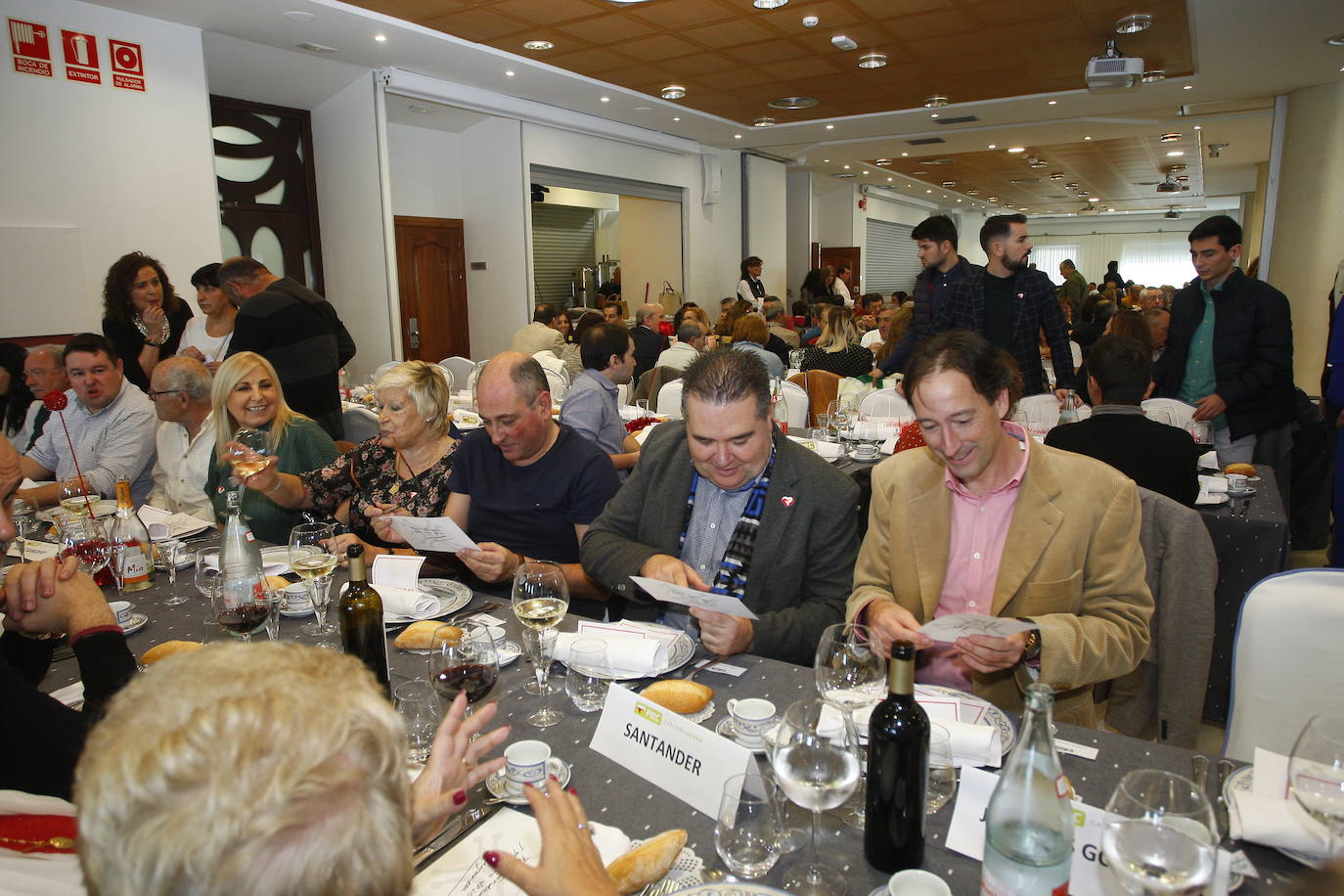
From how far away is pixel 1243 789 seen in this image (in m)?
1.24

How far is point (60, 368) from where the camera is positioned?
4.64m

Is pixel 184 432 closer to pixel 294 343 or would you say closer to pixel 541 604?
pixel 294 343

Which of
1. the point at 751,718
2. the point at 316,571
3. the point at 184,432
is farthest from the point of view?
the point at 184,432

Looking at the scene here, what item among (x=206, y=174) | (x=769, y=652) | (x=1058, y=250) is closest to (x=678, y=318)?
(x=206, y=174)

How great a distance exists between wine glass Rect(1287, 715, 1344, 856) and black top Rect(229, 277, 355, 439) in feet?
15.5

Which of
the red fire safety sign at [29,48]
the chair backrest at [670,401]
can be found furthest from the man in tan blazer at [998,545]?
the red fire safety sign at [29,48]

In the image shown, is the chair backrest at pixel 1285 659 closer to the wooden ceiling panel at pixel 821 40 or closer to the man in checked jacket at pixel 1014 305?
the man in checked jacket at pixel 1014 305

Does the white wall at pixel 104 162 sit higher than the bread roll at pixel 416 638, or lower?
higher

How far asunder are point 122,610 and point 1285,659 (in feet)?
9.01

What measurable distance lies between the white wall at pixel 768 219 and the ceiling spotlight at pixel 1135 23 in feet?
23.2

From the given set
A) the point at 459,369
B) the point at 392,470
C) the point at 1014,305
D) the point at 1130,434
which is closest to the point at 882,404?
the point at 1014,305

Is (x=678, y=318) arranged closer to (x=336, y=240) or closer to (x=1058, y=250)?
(x=336, y=240)

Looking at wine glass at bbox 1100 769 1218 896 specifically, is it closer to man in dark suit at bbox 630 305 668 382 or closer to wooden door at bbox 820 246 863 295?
man in dark suit at bbox 630 305 668 382

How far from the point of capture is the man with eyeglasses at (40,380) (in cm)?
453
